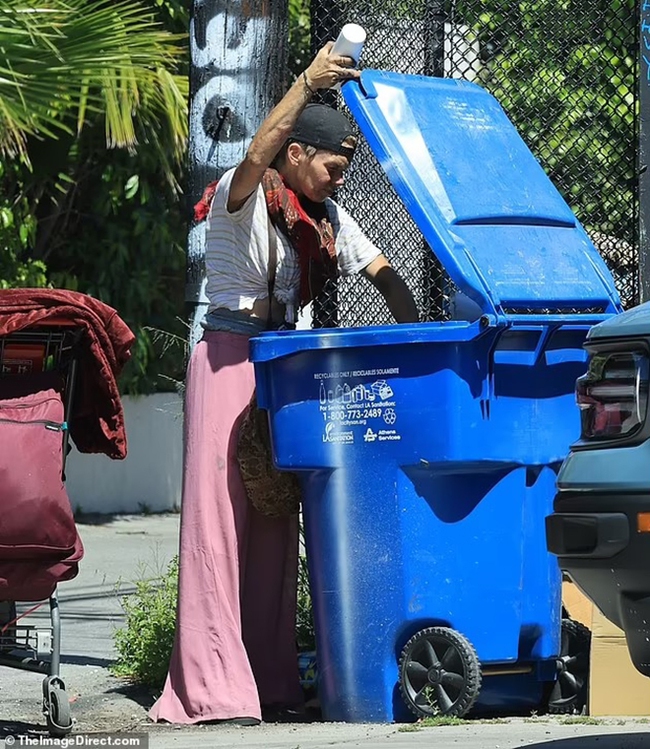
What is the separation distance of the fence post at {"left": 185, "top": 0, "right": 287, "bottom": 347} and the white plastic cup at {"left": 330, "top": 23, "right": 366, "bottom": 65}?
0.97 m

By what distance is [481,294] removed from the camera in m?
5.04

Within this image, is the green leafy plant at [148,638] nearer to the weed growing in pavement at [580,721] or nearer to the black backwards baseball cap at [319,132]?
the weed growing in pavement at [580,721]

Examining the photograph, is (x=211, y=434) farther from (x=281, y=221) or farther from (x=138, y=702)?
(x=138, y=702)

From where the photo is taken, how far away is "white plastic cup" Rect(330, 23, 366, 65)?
5.23m

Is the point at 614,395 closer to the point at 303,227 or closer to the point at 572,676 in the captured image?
the point at 572,676

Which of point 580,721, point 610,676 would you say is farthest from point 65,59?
point 580,721

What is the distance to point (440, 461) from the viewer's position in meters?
5.01

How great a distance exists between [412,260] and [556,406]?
1.65 metres

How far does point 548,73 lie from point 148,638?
2839 mm

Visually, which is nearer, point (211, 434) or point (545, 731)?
point (545, 731)

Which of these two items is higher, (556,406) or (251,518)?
(556,406)

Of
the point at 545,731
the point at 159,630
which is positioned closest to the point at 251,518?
the point at 159,630

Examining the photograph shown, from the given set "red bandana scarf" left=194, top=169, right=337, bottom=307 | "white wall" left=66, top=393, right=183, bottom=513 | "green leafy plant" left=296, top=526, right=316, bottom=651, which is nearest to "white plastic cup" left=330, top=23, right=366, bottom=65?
"red bandana scarf" left=194, top=169, right=337, bottom=307

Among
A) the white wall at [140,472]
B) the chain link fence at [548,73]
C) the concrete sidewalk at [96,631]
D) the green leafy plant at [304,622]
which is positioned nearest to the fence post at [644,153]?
the chain link fence at [548,73]
